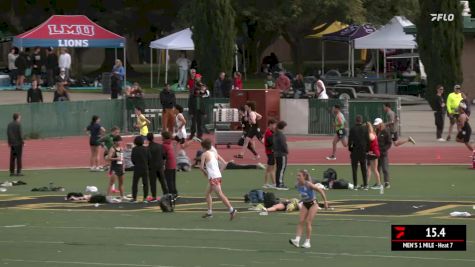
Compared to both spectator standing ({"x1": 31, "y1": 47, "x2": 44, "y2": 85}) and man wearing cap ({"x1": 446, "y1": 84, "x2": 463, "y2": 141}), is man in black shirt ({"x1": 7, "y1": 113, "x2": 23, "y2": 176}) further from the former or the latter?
spectator standing ({"x1": 31, "y1": 47, "x2": 44, "y2": 85})

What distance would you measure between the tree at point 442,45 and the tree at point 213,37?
7.75 metres

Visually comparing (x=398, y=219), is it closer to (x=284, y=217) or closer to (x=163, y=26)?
(x=284, y=217)

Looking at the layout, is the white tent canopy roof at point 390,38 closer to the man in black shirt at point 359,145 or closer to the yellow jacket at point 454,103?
the yellow jacket at point 454,103

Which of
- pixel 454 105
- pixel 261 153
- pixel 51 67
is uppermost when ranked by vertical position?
pixel 51 67

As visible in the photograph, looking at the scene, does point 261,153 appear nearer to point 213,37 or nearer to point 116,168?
point 213,37

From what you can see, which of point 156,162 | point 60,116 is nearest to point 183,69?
point 60,116

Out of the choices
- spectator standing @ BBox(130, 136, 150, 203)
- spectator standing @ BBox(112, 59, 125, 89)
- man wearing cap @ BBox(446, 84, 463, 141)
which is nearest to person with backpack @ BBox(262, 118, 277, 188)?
spectator standing @ BBox(130, 136, 150, 203)

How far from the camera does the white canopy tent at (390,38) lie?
61.9 metres

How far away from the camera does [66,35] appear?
56562mm

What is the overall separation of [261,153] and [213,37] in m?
11.6

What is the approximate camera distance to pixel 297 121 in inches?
1820

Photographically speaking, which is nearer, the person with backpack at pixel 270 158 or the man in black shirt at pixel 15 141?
the person with backpack at pixel 270 158

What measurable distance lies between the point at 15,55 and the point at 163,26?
1356cm

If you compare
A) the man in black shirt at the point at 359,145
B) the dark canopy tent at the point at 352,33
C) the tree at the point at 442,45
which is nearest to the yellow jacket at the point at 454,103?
the tree at the point at 442,45
